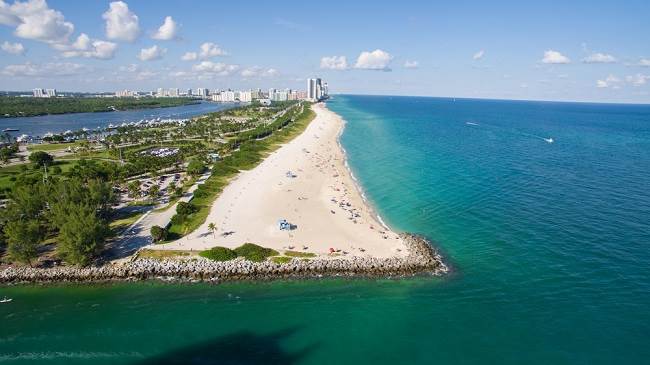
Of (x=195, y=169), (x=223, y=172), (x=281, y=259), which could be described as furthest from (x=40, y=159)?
(x=281, y=259)

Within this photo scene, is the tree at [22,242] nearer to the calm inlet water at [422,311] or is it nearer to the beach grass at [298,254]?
the calm inlet water at [422,311]

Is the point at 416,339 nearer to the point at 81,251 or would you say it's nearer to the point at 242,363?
the point at 242,363

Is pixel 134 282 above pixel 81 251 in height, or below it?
below

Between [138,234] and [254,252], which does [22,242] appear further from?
[254,252]

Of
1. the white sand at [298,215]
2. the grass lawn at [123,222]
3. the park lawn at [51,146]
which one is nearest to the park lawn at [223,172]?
the white sand at [298,215]

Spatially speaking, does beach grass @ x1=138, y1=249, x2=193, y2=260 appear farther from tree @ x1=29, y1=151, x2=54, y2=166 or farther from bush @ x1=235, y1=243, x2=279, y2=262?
tree @ x1=29, y1=151, x2=54, y2=166

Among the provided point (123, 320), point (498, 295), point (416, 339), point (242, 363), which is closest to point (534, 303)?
point (498, 295)

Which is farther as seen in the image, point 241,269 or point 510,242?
point 510,242
